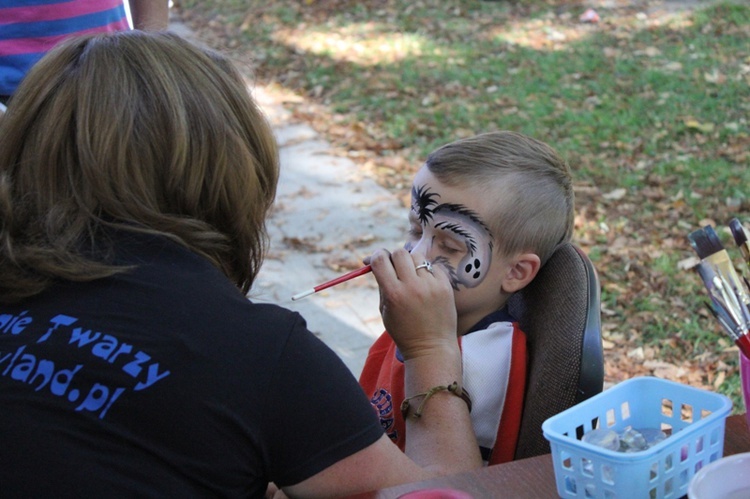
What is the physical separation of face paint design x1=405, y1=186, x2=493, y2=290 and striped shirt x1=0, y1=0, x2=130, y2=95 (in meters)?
1.32

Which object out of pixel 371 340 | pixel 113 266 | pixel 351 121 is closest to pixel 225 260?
pixel 113 266

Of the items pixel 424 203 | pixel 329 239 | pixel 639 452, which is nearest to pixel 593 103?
pixel 329 239

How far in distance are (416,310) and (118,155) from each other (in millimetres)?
663

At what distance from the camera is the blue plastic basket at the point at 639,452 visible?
1217 millimetres

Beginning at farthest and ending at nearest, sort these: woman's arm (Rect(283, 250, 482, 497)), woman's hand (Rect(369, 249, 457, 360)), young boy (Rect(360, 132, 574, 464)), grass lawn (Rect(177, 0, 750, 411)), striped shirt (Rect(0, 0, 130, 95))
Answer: grass lawn (Rect(177, 0, 750, 411)) < striped shirt (Rect(0, 0, 130, 95)) < young boy (Rect(360, 132, 574, 464)) < woman's hand (Rect(369, 249, 457, 360)) < woman's arm (Rect(283, 250, 482, 497))

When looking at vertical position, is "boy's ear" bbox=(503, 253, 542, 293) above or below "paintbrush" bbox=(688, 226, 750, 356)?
below

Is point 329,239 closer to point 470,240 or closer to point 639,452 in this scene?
point 470,240

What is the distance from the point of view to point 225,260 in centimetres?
159

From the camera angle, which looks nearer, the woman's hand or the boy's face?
the woman's hand

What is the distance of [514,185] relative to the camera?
2.07m

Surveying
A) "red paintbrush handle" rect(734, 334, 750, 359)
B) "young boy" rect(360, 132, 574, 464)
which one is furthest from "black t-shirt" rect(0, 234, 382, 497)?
"young boy" rect(360, 132, 574, 464)

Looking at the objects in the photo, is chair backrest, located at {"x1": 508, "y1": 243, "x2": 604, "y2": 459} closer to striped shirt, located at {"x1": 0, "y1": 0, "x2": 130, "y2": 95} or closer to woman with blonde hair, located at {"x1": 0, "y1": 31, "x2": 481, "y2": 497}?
woman with blonde hair, located at {"x1": 0, "y1": 31, "x2": 481, "y2": 497}

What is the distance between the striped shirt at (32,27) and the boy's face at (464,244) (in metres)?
1.31

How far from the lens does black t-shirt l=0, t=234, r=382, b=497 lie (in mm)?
1293
